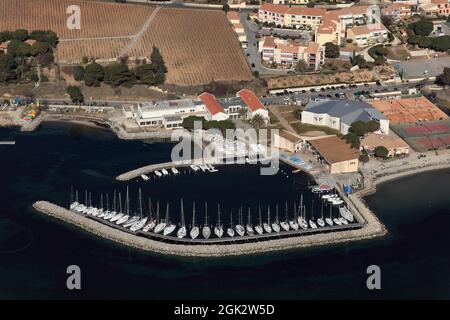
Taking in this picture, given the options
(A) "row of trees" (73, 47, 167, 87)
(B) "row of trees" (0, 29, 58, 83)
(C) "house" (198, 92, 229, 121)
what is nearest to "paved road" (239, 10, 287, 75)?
(C) "house" (198, 92, 229, 121)

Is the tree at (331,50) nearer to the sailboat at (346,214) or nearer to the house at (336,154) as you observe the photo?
the house at (336,154)

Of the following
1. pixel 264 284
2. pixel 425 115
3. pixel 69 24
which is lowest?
pixel 264 284

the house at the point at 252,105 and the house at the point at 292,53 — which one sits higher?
the house at the point at 292,53

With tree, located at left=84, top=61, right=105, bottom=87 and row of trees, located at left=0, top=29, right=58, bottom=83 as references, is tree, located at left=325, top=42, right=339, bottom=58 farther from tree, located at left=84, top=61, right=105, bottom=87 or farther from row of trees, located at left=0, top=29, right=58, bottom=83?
row of trees, located at left=0, top=29, right=58, bottom=83

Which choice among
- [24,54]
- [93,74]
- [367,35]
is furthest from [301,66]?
[24,54]

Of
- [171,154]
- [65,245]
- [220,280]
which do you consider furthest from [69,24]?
[220,280]

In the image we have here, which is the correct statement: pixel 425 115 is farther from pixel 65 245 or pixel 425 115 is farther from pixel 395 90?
pixel 65 245

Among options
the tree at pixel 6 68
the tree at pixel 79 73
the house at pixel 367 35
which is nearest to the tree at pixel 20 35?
the tree at pixel 6 68
